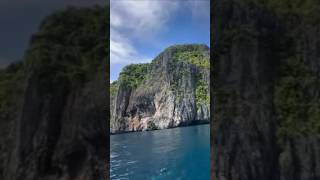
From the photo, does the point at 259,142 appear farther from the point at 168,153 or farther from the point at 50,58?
the point at 168,153

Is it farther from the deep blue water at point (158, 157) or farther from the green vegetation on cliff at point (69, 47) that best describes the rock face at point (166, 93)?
the green vegetation on cliff at point (69, 47)

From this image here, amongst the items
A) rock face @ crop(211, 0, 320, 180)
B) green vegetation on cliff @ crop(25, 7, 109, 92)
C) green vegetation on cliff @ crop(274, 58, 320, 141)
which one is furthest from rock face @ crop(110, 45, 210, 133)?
green vegetation on cliff @ crop(25, 7, 109, 92)

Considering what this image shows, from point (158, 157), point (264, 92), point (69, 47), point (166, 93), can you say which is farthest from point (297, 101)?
point (166, 93)

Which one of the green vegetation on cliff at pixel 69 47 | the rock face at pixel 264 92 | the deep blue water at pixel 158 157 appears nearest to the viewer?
the green vegetation on cliff at pixel 69 47

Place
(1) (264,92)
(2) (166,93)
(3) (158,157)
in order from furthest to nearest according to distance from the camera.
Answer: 1. (2) (166,93)
2. (3) (158,157)
3. (1) (264,92)

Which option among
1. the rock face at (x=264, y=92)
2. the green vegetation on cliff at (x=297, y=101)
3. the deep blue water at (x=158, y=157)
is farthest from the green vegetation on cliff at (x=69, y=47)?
the deep blue water at (x=158, y=157)

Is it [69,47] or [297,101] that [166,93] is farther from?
[69,47]
